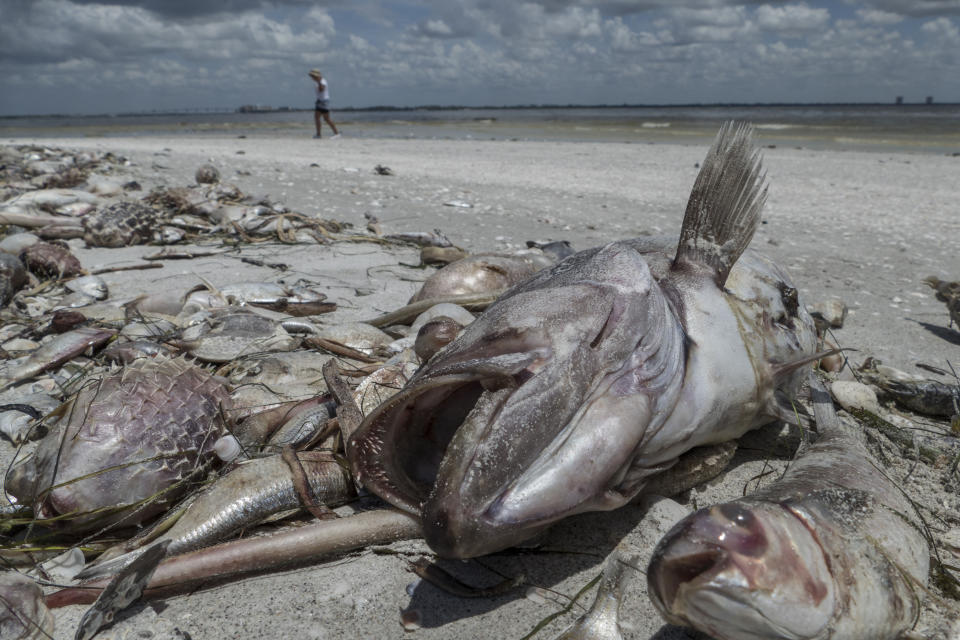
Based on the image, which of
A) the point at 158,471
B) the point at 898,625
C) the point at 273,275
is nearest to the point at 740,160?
the point at 898,625

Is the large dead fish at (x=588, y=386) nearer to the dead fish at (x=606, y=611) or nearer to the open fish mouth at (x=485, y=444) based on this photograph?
the open fish mouth at (x=485, y=444)

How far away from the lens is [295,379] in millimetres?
2789

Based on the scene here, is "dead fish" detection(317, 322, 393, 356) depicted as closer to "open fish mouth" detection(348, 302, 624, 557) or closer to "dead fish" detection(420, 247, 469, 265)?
"open fish mouth" detection(348, 302, 624, 557)

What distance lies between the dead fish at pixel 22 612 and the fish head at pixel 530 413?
85cm

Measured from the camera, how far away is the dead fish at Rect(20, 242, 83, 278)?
182 inches

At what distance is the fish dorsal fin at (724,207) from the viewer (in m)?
2.06

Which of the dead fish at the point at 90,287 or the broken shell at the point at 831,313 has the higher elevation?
the dead fish at the point at 90,287

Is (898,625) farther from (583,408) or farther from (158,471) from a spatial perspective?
(158,471)

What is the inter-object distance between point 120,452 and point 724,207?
212 centimetres

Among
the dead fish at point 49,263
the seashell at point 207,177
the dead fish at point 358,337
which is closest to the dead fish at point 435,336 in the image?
the dead fish at point 358,337

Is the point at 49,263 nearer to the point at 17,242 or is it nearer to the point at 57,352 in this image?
the point at 17,242

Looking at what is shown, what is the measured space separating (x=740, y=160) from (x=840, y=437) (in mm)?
977

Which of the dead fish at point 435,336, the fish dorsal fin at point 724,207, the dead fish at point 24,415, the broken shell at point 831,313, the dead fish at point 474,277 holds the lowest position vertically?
the broken shell at point 831,313

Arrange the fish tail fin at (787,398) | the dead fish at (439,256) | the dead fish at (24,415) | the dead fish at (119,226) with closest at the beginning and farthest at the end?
the fish tail fin at (787,398) < the dead fish at (24,415) < the dead fish at (439,256) < the dead fish at (119,226)
